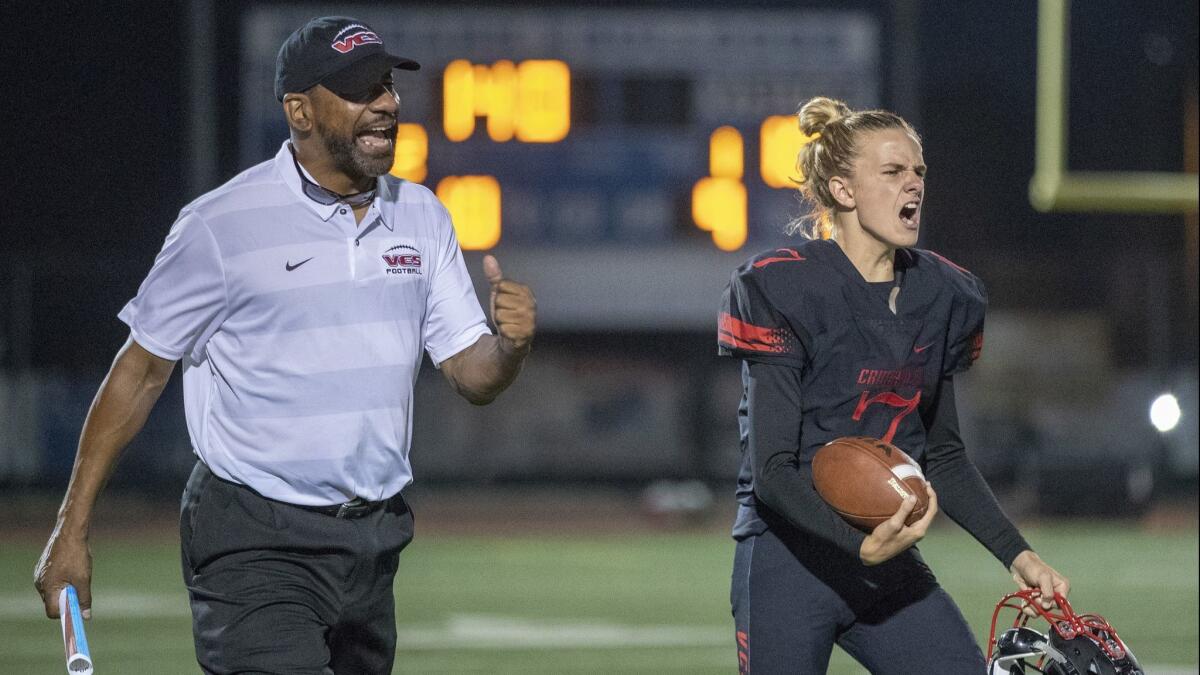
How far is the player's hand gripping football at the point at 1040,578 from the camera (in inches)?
141

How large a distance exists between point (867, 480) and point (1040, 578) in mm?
474

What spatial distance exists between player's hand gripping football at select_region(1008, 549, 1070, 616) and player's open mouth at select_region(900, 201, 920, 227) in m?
0.71

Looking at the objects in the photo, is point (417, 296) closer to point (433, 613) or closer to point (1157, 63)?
point (433, 613)

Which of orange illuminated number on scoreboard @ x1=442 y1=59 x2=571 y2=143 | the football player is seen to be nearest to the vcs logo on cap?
the football player

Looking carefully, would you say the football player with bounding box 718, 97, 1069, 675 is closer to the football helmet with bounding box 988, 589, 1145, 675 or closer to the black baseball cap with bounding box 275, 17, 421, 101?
the football helmet with bounding box 988, 589, 1145, 675

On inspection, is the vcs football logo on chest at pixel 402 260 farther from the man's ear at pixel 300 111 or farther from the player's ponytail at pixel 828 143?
the player's ponytail at pixel 828 143

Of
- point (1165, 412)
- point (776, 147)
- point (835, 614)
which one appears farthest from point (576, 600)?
point (835, 614)

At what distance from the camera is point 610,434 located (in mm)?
18859

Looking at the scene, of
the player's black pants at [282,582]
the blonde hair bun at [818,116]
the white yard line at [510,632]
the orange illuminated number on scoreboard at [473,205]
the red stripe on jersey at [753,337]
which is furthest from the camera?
the orange illuminated number on scoreboard at [473,205]

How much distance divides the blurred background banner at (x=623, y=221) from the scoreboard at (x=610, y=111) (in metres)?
0.02

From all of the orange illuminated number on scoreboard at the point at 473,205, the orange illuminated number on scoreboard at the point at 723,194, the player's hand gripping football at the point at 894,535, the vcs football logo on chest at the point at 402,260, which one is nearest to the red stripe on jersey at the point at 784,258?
the player's hand gripping football at the point at 894,535

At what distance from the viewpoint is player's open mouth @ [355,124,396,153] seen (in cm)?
364

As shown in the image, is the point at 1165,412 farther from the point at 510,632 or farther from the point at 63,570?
the point at 510,632

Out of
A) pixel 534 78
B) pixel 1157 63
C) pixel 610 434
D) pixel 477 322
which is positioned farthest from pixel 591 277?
pixel 477 322
